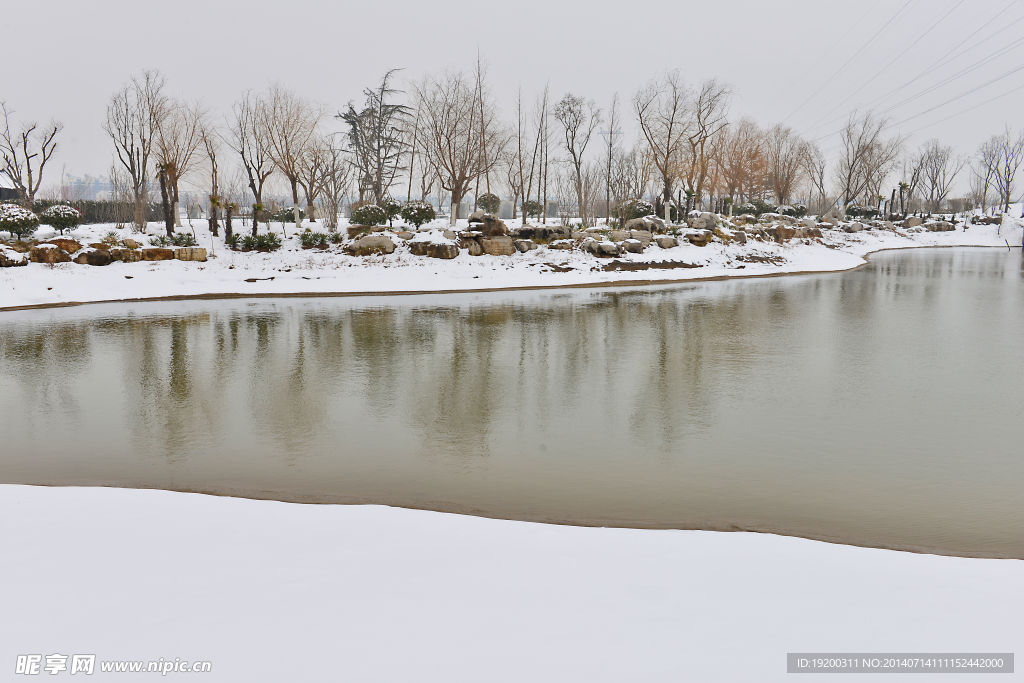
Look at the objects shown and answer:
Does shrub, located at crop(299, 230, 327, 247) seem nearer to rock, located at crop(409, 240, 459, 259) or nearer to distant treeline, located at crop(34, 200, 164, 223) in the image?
rock, located at crop(409, 240, 459, 259)

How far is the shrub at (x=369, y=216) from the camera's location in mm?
33469

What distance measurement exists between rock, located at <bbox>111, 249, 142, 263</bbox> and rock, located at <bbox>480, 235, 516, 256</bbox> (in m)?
15.0

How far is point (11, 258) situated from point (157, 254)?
16.4 feet

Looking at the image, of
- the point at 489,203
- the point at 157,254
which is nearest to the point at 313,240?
the point at 157,254

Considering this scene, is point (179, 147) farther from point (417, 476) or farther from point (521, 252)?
point (417, 476)

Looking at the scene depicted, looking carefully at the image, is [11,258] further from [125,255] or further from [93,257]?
[125,255]

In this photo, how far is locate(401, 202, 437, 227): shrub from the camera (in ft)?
112

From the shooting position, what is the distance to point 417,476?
595 cm

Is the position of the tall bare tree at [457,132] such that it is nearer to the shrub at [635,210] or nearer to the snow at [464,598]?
the shrub at [635,210]

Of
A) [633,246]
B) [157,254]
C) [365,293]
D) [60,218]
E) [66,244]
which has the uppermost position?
[60,218]

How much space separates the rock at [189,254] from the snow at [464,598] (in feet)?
82.7

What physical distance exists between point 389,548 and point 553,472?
2.18 m

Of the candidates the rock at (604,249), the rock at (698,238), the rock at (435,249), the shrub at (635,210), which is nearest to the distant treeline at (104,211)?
the rock at (435,249)

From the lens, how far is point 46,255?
2519 cm
